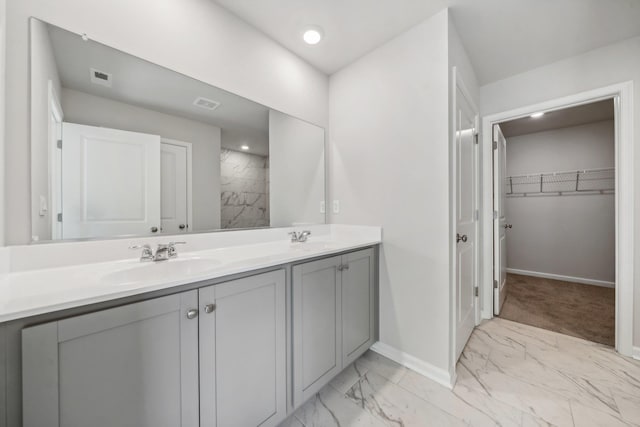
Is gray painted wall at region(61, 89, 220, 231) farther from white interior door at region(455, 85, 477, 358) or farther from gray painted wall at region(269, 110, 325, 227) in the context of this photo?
white interior door at region(455, 85, 477, 358)

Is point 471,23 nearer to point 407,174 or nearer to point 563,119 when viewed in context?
point 407,174

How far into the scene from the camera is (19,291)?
2.38 ft

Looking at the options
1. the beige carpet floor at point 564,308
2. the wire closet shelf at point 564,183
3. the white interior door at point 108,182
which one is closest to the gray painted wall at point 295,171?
the white interior door at point 108,182

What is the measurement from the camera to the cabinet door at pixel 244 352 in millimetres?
917

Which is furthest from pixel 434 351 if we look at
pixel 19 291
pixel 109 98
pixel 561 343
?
pixel 109 98

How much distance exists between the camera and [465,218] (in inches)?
73.7

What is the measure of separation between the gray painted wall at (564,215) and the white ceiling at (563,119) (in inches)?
6.6

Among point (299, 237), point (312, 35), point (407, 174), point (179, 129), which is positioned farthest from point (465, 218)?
point (179, 129)

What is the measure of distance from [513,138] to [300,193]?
156 inches

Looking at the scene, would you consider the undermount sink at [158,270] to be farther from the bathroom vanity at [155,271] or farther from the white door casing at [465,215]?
the white door casing at [465,215]

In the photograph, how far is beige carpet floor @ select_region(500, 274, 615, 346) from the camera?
7.13ft

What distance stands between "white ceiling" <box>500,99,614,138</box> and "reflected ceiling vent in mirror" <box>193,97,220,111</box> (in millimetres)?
3096

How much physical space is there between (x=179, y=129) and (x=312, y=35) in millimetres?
1135

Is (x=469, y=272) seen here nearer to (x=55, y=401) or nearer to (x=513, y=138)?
(x=55, y=401)
